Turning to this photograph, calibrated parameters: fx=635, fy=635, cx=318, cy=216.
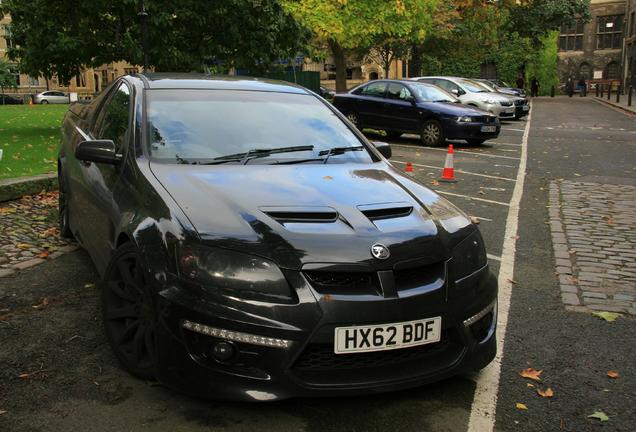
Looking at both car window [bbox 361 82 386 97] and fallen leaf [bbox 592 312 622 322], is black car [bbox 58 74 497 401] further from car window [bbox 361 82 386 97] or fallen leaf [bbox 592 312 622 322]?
car window [bbox 361 82 386 97]

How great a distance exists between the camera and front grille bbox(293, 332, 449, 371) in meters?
2.83

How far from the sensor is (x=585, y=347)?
13.0 ft

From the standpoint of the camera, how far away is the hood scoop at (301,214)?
10.2 ft

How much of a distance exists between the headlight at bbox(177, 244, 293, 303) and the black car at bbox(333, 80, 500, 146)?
13.1 m

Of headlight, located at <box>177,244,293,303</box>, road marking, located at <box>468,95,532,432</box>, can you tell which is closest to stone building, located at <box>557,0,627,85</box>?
road marking, located at <box>468,95,532,432</box>

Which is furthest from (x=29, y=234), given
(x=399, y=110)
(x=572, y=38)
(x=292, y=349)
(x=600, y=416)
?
(x=572, y=38)

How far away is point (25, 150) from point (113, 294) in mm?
9286

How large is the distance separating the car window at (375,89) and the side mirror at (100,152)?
13.5 m

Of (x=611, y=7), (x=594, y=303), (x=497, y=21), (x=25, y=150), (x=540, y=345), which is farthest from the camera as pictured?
(x=611, y=7)

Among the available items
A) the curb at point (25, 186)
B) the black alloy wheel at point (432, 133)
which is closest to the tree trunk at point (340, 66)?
the black alloy wheel at point (432, 133)

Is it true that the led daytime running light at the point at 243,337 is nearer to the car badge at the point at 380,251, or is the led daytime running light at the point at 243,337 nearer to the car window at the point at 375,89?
the car badge at the point at 380,251

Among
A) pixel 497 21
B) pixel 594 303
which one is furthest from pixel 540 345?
pixel 497 21

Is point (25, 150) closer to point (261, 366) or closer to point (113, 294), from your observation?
point (113, 294)

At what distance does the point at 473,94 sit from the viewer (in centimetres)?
2178
